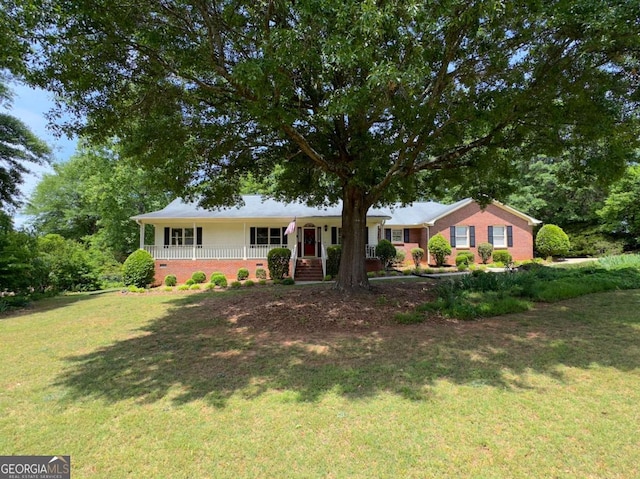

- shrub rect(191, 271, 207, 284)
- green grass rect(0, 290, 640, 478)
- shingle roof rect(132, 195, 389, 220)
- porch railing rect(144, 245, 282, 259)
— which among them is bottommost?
green grass rect(0, 290, 640, 478)

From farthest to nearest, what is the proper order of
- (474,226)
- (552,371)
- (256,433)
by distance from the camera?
(474,226) < (552,371) < (256,433)

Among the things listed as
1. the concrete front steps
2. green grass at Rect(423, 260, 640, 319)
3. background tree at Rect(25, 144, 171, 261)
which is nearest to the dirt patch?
green grass at Rect(423, 260, 640, 319)

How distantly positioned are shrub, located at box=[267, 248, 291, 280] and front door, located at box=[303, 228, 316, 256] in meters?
3.30

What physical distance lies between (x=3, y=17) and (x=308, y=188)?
8.41m

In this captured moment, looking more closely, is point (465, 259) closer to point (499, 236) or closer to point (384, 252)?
point (499, 236)

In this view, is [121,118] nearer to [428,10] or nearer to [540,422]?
[428,10]

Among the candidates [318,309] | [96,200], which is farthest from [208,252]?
[96,200]

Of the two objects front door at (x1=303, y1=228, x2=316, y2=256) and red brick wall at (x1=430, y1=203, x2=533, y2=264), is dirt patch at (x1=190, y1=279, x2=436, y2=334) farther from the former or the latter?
red brick wall at (x1=430, y1=203, x2=533, y2=264)

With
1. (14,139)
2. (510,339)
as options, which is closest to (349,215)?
(510,339)

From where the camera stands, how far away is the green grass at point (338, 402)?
9.66ft

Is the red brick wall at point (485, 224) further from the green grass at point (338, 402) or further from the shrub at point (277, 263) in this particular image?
the green grass at point (338, 402)

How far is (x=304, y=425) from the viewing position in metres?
3.54

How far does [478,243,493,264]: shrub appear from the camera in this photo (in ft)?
73.9

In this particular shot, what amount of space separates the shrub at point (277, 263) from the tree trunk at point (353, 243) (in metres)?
7.37
